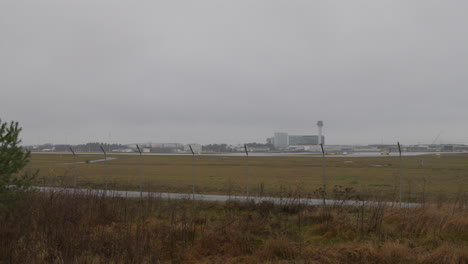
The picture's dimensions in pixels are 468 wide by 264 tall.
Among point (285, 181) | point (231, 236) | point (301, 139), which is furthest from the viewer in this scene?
point (301, 139)

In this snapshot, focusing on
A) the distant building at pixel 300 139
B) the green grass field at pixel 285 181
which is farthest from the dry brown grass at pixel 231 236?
the distant building at pixel 300 139

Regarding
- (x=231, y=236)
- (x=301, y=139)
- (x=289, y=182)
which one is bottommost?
(x=289, y=182)

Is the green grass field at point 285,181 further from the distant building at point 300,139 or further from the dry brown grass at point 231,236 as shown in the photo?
the distant building at point 300,139

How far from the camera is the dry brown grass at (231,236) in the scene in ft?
23.5

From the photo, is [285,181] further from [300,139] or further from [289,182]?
[300,139]

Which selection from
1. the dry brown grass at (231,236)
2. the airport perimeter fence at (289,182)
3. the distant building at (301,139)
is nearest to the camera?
the dry brown grass at (231,236)

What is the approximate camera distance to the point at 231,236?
859cm

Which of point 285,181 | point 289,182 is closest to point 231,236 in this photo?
point 289,182

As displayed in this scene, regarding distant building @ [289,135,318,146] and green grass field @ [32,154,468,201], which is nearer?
green grass field @ [32,154,468,201]

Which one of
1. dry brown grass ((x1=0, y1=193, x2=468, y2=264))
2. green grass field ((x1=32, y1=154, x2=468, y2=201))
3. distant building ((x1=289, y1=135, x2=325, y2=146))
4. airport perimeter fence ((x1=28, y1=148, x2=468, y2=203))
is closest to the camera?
dry brown grass ((x1=0, y1=193, x2=468, y2=264))

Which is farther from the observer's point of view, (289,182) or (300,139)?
(300,139)

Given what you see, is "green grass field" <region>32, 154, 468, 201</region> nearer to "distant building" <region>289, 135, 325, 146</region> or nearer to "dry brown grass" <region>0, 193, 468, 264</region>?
"dry brown grass" <region>0, 193, 468, 264</region>

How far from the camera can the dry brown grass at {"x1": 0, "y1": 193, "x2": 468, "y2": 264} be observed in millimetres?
7152

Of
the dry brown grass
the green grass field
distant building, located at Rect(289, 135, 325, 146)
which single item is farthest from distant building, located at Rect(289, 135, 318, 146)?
the dry brown grass
